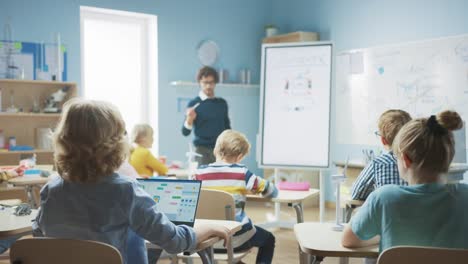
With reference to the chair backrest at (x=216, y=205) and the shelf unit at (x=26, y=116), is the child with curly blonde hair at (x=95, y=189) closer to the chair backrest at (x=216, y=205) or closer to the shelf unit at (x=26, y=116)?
the chair backrest at (x=216, y=205)

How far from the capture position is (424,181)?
5.86 feet

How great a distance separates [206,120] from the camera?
514 centimetres

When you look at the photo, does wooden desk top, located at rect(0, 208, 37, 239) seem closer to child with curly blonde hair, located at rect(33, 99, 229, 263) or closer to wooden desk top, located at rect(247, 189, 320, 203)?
child with curly blonde hair, located at rect(33, 99, 229, 263)

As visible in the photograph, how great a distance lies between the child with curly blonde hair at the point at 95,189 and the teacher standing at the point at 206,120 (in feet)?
11.1

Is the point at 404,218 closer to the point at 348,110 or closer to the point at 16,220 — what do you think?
the point at 16,220

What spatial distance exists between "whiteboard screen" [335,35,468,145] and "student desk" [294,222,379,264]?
3.56 meters

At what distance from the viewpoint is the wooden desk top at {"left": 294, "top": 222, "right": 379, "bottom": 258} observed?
6.05 feet

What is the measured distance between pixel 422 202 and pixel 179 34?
17.4 feet

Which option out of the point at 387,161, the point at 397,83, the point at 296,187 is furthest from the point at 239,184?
the point at 397,83

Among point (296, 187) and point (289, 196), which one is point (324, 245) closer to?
point (289, 196)

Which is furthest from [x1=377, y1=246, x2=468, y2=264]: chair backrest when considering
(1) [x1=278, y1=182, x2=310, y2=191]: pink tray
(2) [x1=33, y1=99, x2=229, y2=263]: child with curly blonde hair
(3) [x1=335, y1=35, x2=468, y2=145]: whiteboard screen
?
(3) [x1=335, y1=35, x2=468, y2=145]: whiteboard screen

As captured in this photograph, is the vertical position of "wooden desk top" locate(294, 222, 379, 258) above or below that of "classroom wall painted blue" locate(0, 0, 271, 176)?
below

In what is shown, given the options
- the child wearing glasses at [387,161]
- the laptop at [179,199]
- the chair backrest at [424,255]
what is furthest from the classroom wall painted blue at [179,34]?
the chair backrest at [424,255]

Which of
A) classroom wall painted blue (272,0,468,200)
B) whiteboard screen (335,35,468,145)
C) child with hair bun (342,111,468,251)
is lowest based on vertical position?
child with hair bun (342,111,468,251)
